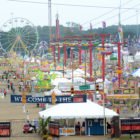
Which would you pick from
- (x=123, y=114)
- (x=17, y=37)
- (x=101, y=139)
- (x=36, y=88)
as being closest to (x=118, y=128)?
(x=101, y=139)

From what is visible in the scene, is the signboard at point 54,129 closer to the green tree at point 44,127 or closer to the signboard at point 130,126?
the green tree at point 44,127

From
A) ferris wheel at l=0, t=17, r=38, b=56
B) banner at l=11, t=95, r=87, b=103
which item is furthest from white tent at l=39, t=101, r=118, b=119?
ferris wheel at l=0, t=17, r=38, b=56

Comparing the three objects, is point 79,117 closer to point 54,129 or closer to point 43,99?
point 54,129

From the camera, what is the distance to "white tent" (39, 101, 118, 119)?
91.9 feet

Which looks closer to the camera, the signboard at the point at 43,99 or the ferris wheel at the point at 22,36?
the signboard at the point at 43,99

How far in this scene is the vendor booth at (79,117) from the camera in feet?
92.0

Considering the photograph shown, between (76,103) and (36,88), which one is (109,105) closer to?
(76,103)

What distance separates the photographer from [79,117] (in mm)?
27984

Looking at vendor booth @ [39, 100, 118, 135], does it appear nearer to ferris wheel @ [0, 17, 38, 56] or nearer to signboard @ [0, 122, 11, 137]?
signboard @ [0, 122, 11, 137]

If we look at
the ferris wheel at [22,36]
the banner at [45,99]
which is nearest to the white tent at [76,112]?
the banner at [45,99]

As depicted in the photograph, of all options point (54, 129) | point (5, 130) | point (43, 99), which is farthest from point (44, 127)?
point (43, 99)

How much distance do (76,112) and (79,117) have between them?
358 millimetres

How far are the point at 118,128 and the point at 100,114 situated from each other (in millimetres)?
1419

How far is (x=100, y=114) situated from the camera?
28.0 m
